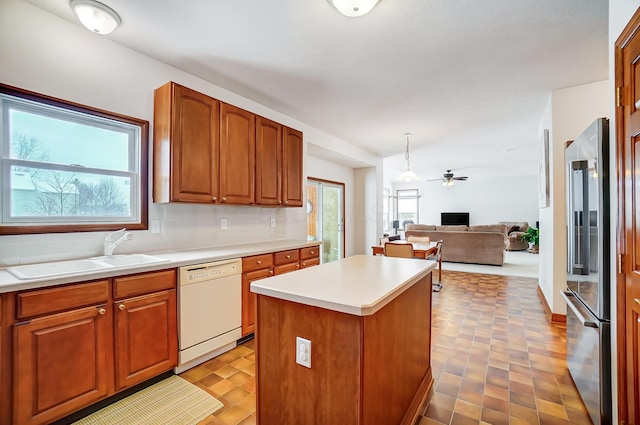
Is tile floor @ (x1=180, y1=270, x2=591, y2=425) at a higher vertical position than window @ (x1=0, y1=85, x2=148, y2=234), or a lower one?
lower

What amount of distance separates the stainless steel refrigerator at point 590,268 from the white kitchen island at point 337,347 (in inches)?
39.2

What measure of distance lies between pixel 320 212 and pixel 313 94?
8.87 ft

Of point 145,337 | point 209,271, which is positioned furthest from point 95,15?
point 145,337

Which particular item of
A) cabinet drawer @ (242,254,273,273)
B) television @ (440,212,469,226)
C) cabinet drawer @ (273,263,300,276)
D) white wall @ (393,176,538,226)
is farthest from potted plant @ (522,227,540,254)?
cabinet drawer @ (242,254,273,273)

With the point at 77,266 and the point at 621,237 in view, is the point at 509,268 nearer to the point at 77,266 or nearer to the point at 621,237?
the point at 621,237

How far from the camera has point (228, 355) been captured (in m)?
2.45

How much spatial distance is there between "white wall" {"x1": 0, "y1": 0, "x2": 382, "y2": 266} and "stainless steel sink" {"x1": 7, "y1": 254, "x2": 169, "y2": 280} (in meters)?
0.11

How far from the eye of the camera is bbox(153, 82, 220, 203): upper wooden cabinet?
230 cm

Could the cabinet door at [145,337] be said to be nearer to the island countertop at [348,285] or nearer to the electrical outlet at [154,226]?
the electrical outlet at [154,226]

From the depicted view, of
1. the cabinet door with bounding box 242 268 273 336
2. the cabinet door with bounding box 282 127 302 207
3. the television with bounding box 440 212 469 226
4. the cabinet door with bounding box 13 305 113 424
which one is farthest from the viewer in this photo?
the television with bounding box 440 212 469 226

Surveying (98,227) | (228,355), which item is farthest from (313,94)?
(228,355)

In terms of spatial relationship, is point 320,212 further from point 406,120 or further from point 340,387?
point 340,387

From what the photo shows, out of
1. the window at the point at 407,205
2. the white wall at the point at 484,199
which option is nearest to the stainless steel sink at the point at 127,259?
the window at the point at 407,205

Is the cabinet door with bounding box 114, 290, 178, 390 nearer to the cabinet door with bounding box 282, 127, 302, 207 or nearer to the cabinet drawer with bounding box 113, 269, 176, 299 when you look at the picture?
the cabinet drawer with bounding box 113, 269, 176, 299
